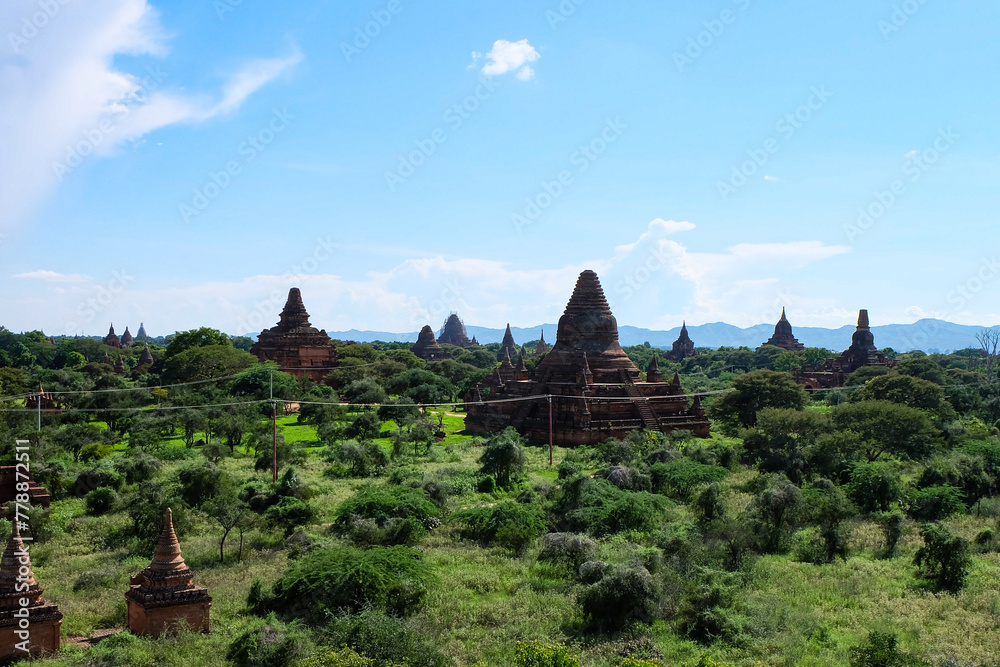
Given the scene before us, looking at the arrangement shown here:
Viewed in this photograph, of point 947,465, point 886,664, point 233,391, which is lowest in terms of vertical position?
point 886,664

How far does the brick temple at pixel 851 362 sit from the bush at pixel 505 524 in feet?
195

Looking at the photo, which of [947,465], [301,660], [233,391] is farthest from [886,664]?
[233,391]

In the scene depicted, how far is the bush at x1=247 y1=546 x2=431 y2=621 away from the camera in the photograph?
1584 cm

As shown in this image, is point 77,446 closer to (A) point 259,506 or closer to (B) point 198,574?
(A) point 259,506

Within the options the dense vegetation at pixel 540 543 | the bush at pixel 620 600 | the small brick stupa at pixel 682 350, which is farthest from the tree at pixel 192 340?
the small brick stupa at pixel 682 350

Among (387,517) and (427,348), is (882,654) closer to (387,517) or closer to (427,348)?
(387,517)

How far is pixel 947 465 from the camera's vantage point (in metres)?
28.1

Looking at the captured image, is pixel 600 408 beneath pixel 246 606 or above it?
above

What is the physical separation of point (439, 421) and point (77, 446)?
62.2 ft

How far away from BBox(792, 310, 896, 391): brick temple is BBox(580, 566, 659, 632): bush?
64.3 meters

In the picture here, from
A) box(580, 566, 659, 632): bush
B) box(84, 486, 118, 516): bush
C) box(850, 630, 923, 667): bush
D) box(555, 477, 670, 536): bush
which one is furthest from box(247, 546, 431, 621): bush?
box(84, 486, 118, 516): bush

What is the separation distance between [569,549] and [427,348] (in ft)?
290

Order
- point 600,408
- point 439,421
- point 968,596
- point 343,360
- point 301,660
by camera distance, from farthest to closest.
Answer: point 343,360, point 439,421, point 600,408, point 968,596, point 301,660

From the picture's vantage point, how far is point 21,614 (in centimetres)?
1363
